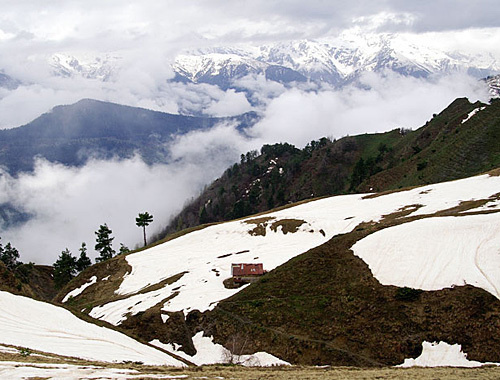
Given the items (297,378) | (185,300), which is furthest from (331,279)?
(297,378)

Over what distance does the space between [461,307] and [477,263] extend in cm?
687

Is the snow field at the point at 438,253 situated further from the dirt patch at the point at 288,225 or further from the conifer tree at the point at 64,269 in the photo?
the conifer tree at the point at 64,269

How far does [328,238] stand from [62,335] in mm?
42622

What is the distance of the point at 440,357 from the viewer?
1315 inches

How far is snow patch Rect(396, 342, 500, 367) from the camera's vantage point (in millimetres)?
32438

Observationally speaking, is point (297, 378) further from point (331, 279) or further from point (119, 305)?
point (119, 305)

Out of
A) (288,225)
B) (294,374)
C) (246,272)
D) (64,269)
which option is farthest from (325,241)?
(64,269)

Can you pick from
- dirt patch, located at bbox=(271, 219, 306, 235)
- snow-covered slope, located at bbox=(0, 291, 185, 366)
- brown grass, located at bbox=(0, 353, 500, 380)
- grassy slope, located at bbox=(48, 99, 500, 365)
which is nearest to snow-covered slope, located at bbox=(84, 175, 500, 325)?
dirt patch, located at bbox=(271, 219, 306, 235)

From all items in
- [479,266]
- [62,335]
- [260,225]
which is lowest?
[62,335]

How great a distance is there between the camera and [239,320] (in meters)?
43.5

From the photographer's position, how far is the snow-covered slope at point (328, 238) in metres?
43.0

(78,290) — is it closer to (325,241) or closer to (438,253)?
(325,241)

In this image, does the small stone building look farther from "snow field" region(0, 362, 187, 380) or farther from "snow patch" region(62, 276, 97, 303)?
"snow patch" region(62, 276, 97, 303)

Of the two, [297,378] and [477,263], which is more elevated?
[477,263]
